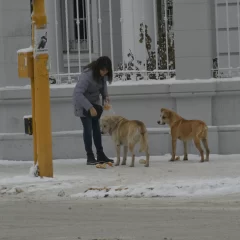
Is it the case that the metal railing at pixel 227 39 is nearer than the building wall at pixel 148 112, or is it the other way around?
the building wall at pixel 148 112

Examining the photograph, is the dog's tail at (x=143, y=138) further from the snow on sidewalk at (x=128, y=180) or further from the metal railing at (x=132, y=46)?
the metal railing at (x=132, y=46)

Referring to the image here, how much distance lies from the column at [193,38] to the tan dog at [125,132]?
1.34m

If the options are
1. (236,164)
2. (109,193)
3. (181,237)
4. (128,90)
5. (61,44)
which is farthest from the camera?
(61,44)

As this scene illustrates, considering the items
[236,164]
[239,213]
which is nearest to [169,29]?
[236,164]

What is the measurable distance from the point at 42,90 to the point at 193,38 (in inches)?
117

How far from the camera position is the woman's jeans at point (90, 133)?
13.3 metres

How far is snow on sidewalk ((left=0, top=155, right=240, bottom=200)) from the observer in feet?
35.3

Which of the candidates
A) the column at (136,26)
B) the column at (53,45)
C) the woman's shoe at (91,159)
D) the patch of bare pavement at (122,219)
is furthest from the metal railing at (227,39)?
the patch of bare pavement at (122,219)

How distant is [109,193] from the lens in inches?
422

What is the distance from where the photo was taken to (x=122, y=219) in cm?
930

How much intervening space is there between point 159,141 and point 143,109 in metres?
0.54

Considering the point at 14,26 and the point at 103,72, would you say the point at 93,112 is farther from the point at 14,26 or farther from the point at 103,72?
the point at 14,26

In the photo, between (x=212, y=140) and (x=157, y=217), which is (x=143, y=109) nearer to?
(x=212, y=140)

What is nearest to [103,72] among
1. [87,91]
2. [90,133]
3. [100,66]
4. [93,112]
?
[100,66]
